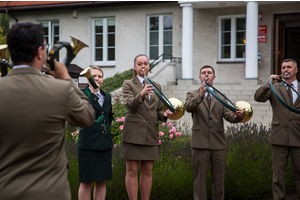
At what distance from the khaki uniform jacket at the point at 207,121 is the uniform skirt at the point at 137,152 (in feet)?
2.07

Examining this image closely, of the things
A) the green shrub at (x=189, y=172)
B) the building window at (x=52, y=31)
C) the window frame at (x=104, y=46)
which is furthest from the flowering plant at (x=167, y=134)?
the building window at (x=52, y=31)

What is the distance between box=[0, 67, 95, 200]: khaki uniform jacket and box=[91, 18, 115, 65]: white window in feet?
54.4

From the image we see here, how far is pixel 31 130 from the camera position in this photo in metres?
2.38

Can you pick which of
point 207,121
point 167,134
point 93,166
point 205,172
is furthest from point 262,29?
point 93,166

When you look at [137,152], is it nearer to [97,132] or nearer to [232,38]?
[97,132]

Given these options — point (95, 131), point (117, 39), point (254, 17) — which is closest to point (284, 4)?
point (254, 17)

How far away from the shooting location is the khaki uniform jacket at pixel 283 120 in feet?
17.8

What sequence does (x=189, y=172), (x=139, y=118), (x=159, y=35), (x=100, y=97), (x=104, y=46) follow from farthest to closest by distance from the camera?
(x=104, y=46) → (x=159, y=35) → (x=189, y=172) → (x=139, y=118) → (x=100, y=97)

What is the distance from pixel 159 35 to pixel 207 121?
42.5 feet

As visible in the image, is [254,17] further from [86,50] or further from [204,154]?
[204,154]

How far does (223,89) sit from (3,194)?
40.9ft

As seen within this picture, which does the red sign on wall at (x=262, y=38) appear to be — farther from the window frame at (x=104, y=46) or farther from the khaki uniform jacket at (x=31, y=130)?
the khaki uniform jacket at (x=31, y=130)

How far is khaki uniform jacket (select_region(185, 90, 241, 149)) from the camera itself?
210 inches

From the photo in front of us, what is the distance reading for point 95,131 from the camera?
4844 mm
